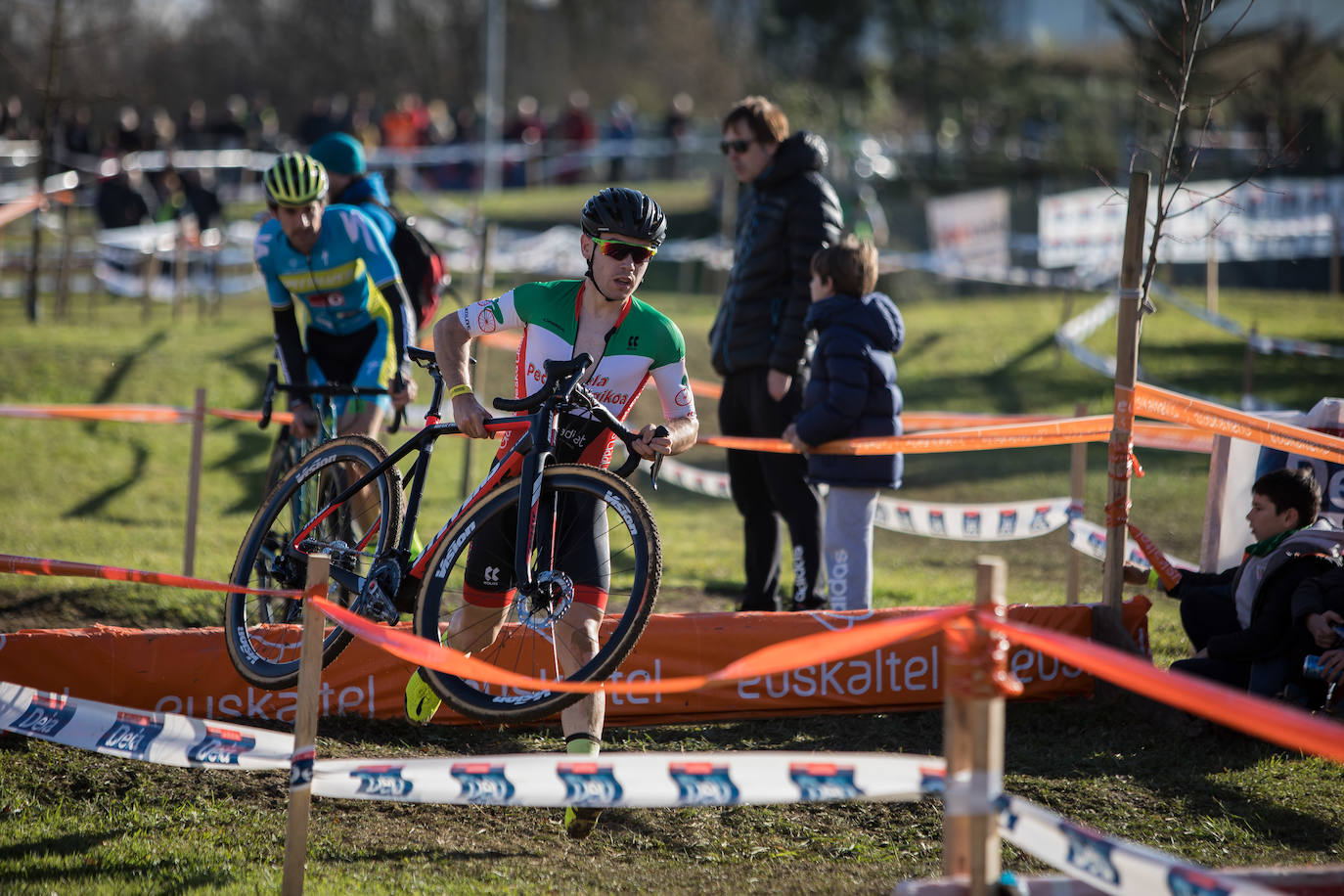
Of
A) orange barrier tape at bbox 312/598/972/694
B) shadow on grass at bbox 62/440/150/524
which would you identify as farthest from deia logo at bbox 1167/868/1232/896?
shadow on grass at bbox 62/440/150/524

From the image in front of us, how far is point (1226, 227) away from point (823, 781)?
20.6 m

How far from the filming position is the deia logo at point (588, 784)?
3.43m

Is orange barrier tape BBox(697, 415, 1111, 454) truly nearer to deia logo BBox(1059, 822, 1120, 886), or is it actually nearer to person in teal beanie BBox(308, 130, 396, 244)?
person in teal beanie BBox(308, 130, 396, 244)

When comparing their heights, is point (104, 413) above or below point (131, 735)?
above

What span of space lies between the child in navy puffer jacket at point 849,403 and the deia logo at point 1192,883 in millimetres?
3670

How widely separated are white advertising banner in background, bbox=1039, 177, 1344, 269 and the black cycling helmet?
17.4 m

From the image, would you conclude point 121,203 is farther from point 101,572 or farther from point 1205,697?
point 1205,697

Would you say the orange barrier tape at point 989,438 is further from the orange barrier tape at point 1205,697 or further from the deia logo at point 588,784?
the orange barrier tape at point 1205,697

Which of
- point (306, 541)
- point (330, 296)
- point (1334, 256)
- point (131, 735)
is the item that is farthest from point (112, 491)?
point (1334, 256)

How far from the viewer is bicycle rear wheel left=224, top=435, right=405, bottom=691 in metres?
5.03

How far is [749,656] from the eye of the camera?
3316 millimetres

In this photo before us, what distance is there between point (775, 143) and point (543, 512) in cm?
332

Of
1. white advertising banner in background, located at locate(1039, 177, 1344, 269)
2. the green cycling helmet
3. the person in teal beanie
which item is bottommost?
the green cycling helmet

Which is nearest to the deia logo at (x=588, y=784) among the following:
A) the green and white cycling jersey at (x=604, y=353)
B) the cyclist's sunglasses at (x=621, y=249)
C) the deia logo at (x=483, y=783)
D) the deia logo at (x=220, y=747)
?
the deia logo at (x=483, y=783)
